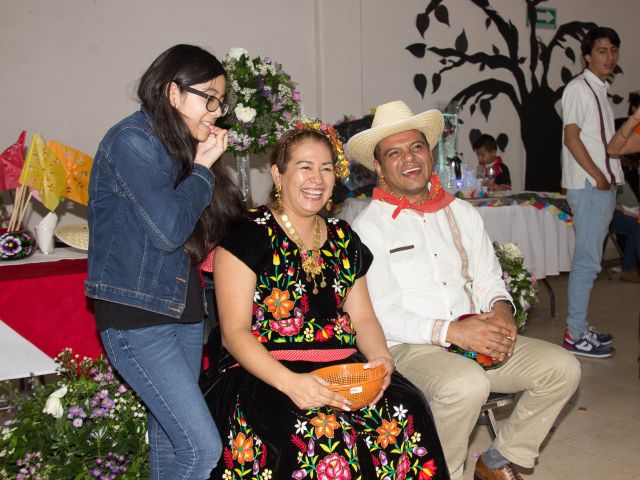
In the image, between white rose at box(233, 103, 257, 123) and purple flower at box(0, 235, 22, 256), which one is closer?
purple flower at box(0, 235, 22, 256)

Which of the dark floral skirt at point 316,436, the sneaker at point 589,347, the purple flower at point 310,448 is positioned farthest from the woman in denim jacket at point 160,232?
the sneaker at point 589,347

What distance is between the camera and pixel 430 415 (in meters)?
2.15

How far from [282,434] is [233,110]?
179 cm

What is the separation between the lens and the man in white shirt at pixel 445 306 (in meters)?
2.35

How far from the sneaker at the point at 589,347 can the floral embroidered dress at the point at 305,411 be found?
2.63 meters

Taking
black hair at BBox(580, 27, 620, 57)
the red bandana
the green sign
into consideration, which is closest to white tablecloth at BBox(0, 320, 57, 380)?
the red bandana

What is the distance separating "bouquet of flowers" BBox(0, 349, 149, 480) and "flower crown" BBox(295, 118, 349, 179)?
1072mm

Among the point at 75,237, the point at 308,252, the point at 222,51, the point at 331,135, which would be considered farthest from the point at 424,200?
the point at 222,51

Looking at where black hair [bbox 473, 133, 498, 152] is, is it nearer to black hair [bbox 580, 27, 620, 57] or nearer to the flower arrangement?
black hair [bbox 580, 27, 620, 57]

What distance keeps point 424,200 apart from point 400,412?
971mm

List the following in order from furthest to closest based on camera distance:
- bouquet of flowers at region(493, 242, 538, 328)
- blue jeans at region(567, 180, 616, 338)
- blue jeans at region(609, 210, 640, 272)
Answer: blue jeans at region(609, 210, 640, 272) < blue jeans at region(567, 180, 616, 338) < bouquet of flowers at region(493, 242, 538, 328)

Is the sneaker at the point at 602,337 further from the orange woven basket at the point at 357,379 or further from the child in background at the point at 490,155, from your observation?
the orange woven basket at the point at 357,379

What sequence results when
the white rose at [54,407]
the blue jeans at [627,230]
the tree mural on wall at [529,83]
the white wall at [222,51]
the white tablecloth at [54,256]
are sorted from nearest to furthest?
the white rose at [54,407] → the white tablecloth at [54,256] → the white wall at [222,51] → the blue jeans at [627,230] → the tree mural on wall at [529,83]

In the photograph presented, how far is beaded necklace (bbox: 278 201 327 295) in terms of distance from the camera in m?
2.24
